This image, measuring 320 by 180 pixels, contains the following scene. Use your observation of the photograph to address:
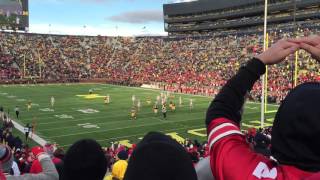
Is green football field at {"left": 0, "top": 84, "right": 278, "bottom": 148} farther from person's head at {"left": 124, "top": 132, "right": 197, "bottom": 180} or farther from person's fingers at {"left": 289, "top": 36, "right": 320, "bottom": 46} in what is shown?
person's head at {"left": 124, "top": 132, "right": 197, "bottom": 180}

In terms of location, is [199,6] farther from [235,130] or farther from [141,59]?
[235,130]

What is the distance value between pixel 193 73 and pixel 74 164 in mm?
52564

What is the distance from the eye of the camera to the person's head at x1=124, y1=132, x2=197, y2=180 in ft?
4.26

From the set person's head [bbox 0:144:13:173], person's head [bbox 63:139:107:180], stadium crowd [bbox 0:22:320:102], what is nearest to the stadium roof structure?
stadium crowd [bbox 0:22:320:102]

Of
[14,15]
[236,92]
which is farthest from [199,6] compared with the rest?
[236,92]

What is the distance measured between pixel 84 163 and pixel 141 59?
222 feet

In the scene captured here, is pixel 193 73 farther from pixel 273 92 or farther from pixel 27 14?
pixel 27 14

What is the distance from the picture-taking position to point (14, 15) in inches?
2579

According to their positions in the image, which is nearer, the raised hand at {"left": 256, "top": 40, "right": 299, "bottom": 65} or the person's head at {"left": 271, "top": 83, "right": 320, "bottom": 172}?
the person's head at {"left": 271, "top": 83, "right": 320, "bottom": 172}

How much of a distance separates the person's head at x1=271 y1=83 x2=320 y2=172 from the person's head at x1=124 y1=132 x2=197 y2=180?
0.35 m

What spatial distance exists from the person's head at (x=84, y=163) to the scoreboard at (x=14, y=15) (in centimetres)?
6672

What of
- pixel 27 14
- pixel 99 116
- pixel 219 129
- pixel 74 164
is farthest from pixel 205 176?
pixel 27 14

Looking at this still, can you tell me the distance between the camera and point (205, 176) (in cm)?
186

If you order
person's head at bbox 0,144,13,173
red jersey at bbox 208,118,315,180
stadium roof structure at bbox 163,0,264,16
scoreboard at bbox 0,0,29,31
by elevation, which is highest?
stadium roof structure at bbox 163,0,264,16
